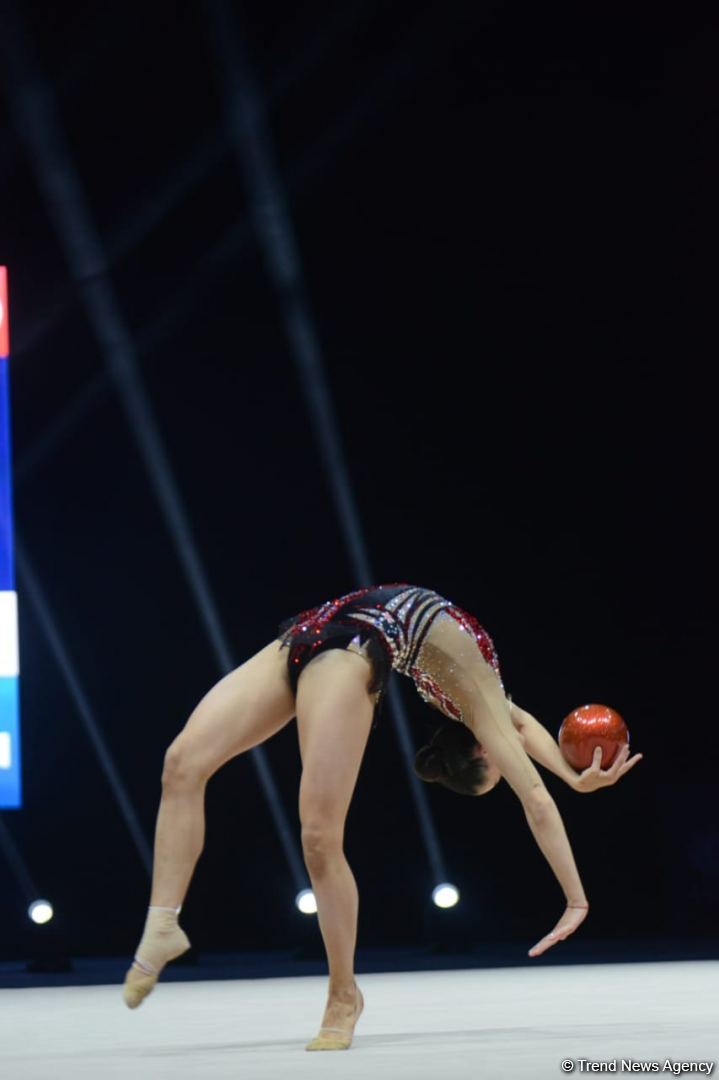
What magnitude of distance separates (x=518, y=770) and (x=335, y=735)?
36 centimetres

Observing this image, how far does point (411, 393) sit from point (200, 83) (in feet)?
4.67

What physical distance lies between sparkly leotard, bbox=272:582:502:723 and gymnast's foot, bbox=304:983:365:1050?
53cm

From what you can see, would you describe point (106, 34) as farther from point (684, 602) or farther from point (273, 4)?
point (684, 602)

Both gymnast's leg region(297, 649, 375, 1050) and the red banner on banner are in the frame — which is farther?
the red banner on banner

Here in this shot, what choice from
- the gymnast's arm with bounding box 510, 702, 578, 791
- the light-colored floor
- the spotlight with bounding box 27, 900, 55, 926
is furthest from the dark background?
the gymnast's arm with bounding box 510, 702, 578, 791

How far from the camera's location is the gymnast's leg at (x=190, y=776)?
276cm

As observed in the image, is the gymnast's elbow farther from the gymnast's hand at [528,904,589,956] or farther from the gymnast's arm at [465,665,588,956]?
the gymnast's hand at [528,904,589,956]

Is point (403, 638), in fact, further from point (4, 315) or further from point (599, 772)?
point (4, 315)

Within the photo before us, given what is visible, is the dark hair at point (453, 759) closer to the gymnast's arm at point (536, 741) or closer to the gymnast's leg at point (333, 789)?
the gymnast's arm at point (536, 741)

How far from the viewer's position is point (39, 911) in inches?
229

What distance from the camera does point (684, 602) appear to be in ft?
20.2

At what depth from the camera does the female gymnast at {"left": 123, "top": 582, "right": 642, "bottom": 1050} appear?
280 cm

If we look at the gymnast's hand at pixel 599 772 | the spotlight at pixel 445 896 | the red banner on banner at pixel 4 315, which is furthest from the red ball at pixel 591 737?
the red banner on banner at pixel 4 315

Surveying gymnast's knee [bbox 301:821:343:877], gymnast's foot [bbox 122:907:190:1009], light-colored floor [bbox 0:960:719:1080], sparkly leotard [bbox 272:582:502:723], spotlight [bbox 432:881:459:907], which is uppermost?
sparkly leotard [bbox 272:582:502:723]
